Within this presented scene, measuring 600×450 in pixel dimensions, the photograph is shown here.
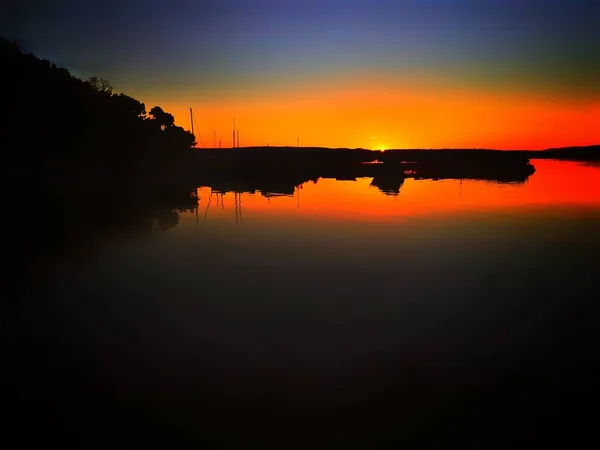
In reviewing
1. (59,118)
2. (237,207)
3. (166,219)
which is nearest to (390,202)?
(237,207)

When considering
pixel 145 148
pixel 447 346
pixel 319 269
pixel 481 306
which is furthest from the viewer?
pixel 145 148

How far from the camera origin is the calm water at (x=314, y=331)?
23.3ft

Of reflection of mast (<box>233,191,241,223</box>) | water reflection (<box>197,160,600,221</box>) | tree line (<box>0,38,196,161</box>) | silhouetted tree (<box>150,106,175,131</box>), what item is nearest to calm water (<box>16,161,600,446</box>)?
reflection of mast (<box>233,191,241,223</box>)

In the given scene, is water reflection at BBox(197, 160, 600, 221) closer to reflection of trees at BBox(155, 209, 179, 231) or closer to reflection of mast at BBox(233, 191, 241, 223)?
reflection of mast at BBox(233, 191, 241, 223)

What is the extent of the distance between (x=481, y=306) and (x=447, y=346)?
3.06 meters

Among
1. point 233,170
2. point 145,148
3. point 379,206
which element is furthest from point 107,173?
point 379,206

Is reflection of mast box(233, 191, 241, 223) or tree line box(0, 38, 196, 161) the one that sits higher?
tree line box(0, 38, 196, 161)

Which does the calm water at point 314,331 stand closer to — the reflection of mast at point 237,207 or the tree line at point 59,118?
the reflection of mast at point 237,207

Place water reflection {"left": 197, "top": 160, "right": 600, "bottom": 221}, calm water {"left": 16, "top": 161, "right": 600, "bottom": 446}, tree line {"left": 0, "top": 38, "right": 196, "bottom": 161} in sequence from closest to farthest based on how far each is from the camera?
calm water {"left": 16, "top": 161, "right": 600, "bottom": 446} → water reflection {"left": 197, "top": 160, "right": 600, "bottom": 221} → tree line {"left": 0, "top": 38, "right": 196, "bottom": 161}

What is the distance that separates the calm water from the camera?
711 cm

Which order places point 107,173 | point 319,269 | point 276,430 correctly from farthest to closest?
point 107,173
point 319,269
point 276,430

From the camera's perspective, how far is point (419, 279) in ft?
47.0

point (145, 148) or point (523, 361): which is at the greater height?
point (145, 148)

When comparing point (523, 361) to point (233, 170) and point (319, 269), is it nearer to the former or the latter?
point (319, 269)
